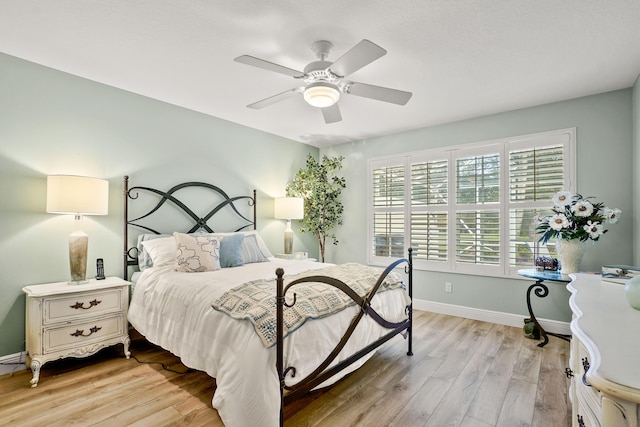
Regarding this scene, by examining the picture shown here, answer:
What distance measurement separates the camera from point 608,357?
86 cm

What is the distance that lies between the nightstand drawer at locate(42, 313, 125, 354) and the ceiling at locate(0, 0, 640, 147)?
2.26 m


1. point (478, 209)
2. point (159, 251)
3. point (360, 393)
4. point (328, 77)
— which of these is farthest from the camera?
point (478, 209)

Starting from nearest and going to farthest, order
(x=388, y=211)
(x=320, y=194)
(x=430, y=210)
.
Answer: (x=430, y=210) < (x=388, y=211) < (x=320, y=194)

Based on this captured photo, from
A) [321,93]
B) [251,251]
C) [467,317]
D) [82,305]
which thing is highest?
[321,93]

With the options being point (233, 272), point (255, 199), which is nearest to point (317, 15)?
point (233, 272)

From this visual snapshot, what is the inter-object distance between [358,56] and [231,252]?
89.1 inches

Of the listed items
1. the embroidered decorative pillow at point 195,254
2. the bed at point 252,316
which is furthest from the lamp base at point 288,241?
the embroidered decorative pillow at point 195,254

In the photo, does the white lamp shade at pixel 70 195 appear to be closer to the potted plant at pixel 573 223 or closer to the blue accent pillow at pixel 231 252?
the blue accent pillow at pixel 231 252

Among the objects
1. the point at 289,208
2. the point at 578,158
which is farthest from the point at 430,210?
the point at 289,208

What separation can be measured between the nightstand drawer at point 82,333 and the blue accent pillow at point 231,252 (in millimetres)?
1017

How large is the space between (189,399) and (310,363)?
98cm

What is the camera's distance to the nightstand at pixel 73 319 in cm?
246

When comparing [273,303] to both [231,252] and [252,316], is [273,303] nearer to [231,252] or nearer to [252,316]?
[252,316]

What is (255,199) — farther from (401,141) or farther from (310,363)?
(310,363)
